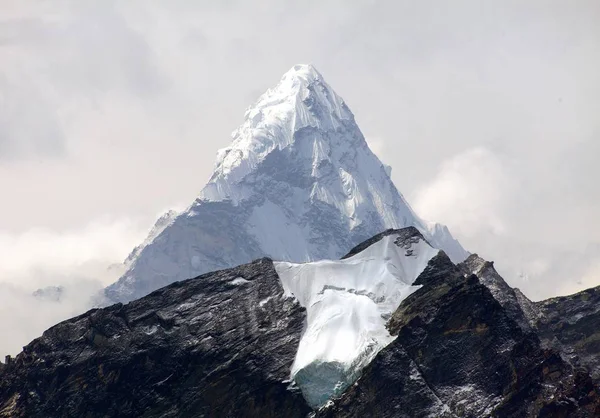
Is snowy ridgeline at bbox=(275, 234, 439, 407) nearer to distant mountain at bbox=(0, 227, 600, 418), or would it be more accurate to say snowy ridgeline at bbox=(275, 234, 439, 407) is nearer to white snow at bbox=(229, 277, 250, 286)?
distant mountain at bbox=(0, 227, 600, 418)

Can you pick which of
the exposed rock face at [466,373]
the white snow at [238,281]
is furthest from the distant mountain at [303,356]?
the white snow at [238,281]

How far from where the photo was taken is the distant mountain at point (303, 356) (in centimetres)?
15850

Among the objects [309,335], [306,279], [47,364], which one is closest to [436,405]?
[309,335]

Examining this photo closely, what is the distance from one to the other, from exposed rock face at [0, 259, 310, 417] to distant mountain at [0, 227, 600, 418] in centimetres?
22

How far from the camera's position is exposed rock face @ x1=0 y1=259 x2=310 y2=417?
170m

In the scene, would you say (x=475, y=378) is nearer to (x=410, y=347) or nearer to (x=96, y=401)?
(x=410, y=347)

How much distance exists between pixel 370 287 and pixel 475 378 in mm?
38090

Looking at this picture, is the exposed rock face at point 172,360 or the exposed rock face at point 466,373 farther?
the exposed rock face at point 172,360

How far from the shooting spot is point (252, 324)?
181 meters

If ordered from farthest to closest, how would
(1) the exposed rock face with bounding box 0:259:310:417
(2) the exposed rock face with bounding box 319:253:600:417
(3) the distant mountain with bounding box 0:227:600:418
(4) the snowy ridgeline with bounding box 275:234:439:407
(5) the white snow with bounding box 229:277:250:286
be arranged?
(5) the white snow with bounding box 229:277:250:286, (1) the exposed rock face with bounding box 0:259:310:417, (4) the snowy ridgeline with bounding box 275:234:439:407, (3) the distant mountain with bounding box 0:227:600:418, (2) the exposed rock face with bounding box 319:253:600:417

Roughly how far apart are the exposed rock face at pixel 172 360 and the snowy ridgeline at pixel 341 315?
9.20 ft

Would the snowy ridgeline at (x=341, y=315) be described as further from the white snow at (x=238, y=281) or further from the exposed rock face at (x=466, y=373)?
the white snow at (x=238, y=281)

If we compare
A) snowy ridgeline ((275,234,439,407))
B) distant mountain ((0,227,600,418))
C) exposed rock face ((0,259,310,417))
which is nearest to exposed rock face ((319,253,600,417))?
distant mountain ((0,227,600,418))

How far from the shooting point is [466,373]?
160 m
